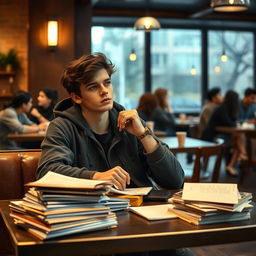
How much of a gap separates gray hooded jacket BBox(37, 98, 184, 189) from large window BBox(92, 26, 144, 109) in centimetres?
933

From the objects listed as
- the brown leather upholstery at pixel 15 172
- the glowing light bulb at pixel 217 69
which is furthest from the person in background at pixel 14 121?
the glowing light bulb at pixel 217 69

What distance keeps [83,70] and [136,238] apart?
100 centimetres

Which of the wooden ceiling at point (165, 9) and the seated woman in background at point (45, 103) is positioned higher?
the wooden ceiling at point (165, 9)

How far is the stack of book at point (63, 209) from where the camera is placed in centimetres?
145

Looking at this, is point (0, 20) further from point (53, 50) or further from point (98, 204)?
point (98, 204)

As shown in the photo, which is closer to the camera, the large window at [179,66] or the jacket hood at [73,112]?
the jacket hood at [73,112]

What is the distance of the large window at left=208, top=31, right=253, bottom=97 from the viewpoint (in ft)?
39.8

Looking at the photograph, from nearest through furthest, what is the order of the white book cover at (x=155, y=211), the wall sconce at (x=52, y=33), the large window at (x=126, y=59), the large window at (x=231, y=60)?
the white book cover at (x=155, y=211) < the wall sconce at (x=52, y=33) < the large window at (x=126, y=59) < the large window at (x=231, y=60)

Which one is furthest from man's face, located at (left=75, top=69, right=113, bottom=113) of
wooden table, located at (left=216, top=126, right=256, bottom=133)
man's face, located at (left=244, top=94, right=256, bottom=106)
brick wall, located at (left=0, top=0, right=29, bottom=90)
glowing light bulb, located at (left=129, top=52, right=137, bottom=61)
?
glowing light bulb, located at (left=129, top=52, right=137, bottom=61)

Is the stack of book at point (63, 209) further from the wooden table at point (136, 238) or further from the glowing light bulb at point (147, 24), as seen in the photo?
the glowing light bulb at point (147, 24)

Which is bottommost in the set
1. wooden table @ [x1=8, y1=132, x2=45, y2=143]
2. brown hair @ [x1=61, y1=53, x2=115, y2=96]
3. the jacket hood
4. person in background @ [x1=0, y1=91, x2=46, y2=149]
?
wooden table @ [x1=8, y1=132, x2=45, y2=143]

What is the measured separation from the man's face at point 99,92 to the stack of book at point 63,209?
685 millimetres

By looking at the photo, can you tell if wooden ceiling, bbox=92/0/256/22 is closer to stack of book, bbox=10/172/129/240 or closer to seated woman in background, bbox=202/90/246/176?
seated woman in background, bbox=202/90/246/176

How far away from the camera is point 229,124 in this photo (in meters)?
7.66
